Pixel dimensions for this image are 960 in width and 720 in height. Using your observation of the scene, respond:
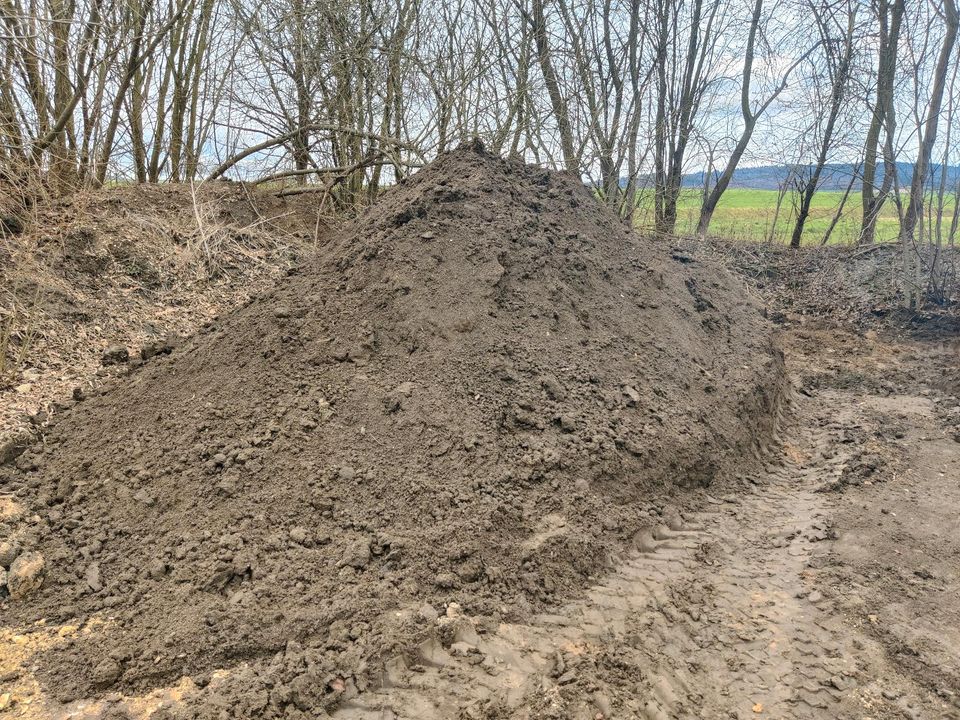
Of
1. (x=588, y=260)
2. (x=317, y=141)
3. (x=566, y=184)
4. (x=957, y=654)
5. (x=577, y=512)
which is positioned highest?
(x=317, y=141)

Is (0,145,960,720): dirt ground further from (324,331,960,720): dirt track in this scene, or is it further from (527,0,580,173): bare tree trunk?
(527,0,580,173): bare tree trunk

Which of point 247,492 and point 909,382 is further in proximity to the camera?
point 909,382

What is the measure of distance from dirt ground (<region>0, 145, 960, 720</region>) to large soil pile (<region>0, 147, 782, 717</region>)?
0.05 feet

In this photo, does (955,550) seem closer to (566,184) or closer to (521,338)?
(521,338)

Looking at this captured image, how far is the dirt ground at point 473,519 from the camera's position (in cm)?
227

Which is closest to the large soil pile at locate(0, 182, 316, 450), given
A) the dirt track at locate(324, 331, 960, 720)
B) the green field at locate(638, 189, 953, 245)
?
the dirt track at locate(324, 331, 960, 720)

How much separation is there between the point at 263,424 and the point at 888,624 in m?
2.86

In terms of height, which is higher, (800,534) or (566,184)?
(566,184)

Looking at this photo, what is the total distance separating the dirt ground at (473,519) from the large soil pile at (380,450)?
0.05 ft

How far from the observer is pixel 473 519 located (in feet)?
9.57

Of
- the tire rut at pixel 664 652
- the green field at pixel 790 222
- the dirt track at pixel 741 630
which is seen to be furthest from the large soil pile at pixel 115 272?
the green field at pixel 790 222

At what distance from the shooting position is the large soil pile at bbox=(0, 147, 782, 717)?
95.3 inches

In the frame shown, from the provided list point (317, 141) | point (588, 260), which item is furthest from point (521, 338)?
point (317, 141)

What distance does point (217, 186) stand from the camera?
277 inches
